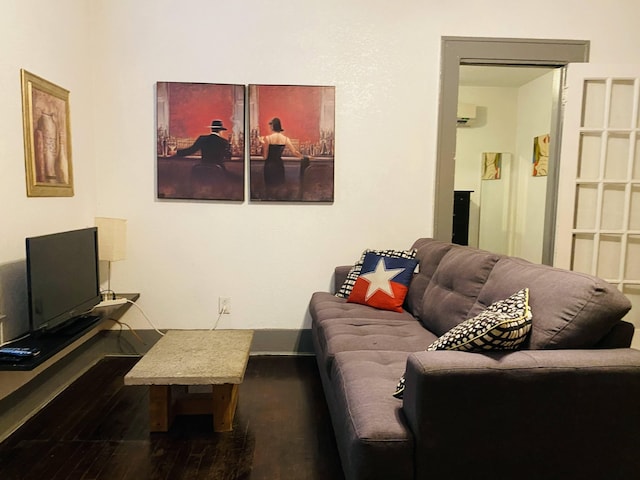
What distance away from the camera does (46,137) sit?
2492 mm

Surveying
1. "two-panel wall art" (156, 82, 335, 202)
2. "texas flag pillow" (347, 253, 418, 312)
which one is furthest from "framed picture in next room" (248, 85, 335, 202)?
"texas flag pillow" (347, 253, 418, 312)

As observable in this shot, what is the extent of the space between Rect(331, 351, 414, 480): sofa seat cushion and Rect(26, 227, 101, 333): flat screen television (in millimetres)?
1488

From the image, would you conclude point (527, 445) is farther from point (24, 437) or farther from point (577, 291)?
point (24, 437)

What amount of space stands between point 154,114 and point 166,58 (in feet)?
1.33

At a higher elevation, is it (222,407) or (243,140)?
(243,140)

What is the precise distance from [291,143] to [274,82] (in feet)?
1.49

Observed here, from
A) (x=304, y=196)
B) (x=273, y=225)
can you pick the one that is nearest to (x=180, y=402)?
(x=273, y=225)

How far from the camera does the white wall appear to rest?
305cm

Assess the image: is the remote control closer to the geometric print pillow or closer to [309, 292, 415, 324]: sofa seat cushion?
[309, 292, 415, 324]: sofa seat cushion

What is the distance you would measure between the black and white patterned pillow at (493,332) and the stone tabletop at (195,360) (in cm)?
89

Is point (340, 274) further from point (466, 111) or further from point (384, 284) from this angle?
point (466, 111)

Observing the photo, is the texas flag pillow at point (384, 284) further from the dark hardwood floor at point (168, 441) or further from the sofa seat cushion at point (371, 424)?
the sofa seat cushion at point (371, 424)

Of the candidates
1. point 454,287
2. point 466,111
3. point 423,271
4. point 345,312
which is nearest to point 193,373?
point 345,312

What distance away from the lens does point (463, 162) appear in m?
5.45
